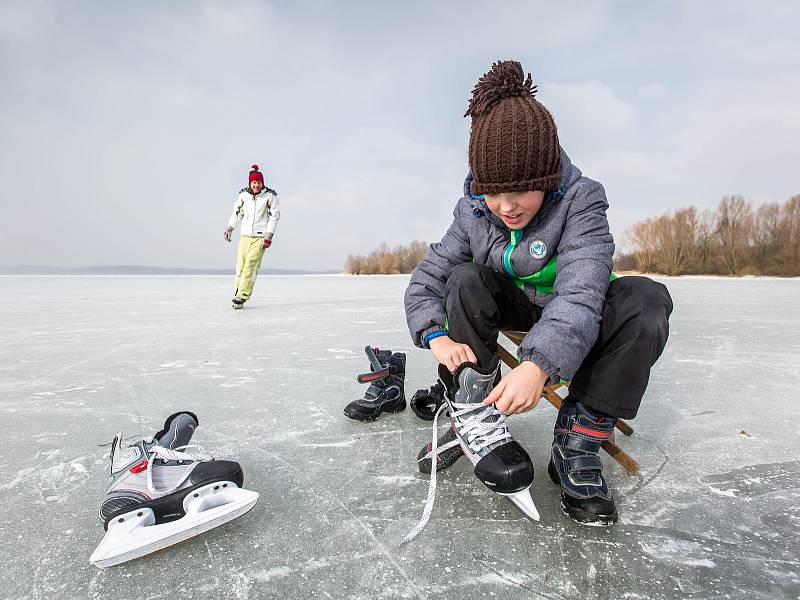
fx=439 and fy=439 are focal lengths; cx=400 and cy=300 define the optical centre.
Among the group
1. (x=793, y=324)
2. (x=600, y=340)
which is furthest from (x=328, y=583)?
(x=793, y=324)

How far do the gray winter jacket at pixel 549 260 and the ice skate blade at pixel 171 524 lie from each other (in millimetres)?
603

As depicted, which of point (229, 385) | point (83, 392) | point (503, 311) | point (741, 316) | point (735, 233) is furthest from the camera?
point (735, 233)

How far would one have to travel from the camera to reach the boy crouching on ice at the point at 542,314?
91cm

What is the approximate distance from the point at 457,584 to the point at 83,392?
176 cm

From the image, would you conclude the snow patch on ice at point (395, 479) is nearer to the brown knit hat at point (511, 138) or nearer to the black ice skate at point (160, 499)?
the black ice skate at point (160, 499)

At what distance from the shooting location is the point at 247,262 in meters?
5.81

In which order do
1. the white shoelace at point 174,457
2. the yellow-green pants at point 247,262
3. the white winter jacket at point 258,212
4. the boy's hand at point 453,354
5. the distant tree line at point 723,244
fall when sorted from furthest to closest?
1. the distant tree line at point 723,244
2. the white winter jacket at point 258,212
3. the yellow-green pants at point 247,262
4. the boy's hand at point 453,354
5. the white shoelace at point 174,457

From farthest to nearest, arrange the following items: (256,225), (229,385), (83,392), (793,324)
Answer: (256,225) → (793,324) → (229,385) → (83,392)

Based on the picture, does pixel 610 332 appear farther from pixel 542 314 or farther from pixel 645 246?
pixel 645 246

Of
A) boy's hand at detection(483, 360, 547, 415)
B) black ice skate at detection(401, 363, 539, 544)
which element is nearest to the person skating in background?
black ice skate at detection(401, 363, 539, 544)

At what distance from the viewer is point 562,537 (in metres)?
0.84

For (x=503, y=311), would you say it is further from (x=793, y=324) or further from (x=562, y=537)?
(x=793, y=324)

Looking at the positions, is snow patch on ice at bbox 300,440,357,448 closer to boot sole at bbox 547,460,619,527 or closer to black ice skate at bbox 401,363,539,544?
black ice skate at bbox 401,363,539,544

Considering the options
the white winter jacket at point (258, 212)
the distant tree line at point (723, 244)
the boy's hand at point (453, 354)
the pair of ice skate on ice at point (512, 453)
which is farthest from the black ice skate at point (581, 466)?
A: the distant tree line at point (723, 244)
